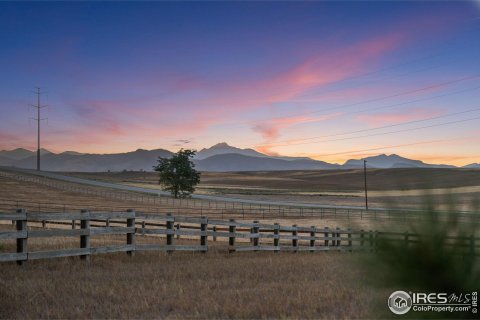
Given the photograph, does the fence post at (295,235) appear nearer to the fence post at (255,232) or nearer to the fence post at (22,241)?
the fence post at (255,232)

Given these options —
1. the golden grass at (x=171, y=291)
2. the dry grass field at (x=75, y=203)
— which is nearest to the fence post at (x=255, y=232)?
the golden grass at (x=171, y=291)

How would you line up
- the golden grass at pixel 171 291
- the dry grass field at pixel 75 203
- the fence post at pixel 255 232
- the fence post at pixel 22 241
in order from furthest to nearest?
the dry grass field at pixel 75 203, the fence post at pixel 255 232, the fence post at pixel 22 241, the golden grass at pixel 171 291

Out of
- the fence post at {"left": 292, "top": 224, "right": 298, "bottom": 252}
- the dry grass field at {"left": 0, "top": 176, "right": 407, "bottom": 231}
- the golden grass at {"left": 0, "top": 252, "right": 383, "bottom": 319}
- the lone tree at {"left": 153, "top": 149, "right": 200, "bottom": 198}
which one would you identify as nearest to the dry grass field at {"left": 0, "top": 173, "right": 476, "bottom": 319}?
the golden grass at {"left": 0, "top": 252, "right": 383, "bottom": 319}

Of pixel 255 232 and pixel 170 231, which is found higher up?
pixel 170 231

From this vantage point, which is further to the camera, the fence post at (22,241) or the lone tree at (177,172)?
the lone tree at (177,172)

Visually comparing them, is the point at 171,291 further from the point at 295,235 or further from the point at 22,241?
the point at 295,235

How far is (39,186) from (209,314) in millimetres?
93608

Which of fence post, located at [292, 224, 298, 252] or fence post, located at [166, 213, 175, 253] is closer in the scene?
fence post, located at [166, 213, 175, 253]

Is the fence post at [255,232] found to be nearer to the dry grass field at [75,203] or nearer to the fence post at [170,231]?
the fence post at [170,231]

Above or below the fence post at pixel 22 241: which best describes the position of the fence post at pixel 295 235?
below

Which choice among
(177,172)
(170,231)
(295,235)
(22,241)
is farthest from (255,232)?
(177,172)

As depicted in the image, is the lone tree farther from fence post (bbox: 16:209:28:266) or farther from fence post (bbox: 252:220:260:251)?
fence post (bbox: 16:209:28:266)

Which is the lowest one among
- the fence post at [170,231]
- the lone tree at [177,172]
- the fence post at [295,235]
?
the fence post at [295,235]

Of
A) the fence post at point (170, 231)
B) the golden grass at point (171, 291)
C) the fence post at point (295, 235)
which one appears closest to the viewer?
the golden grass at point (171, 291)
